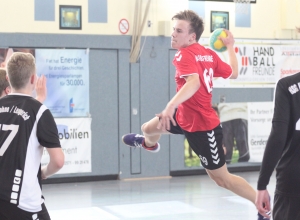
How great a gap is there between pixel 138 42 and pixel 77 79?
1279mm

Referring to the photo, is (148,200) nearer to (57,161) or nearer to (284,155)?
(57,161)

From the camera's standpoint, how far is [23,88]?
3.36 meters

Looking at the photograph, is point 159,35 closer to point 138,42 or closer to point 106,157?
point 138,42

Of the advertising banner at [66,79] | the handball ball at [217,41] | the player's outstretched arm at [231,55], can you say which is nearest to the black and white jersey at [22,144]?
the player's outstretched arm at [231,55]

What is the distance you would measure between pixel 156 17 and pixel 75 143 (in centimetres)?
275

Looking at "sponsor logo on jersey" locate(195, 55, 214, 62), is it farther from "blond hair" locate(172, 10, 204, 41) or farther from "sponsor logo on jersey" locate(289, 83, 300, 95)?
"sponsor logo on jersey" locate(289, 83, 300, 95)

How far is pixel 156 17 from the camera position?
10.8 metres

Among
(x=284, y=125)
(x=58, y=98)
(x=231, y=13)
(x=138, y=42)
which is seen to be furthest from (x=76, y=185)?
(x=284, y=125)

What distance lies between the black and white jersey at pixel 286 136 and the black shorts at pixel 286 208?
37 mm

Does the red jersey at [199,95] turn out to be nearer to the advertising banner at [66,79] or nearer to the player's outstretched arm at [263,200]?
the player's outstretched arm at [263,200]

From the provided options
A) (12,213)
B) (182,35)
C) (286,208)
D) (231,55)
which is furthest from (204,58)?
(12,213)

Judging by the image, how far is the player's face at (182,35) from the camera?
529cm

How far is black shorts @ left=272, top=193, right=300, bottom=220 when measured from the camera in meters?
3.04

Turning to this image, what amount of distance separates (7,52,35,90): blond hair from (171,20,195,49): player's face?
7.14 ft
